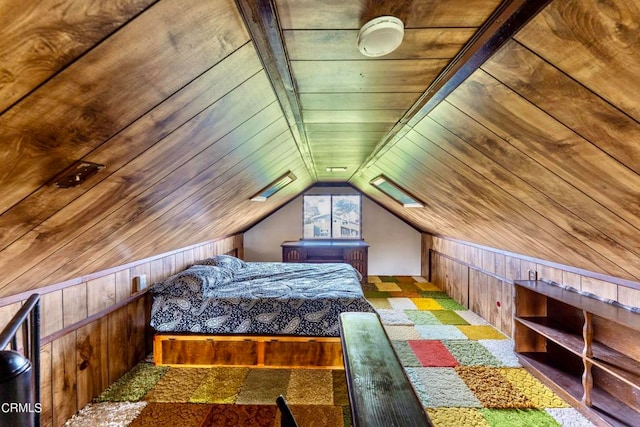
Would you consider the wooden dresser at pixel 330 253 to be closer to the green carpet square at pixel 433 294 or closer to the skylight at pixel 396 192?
the green carpet square at pixel 433 294

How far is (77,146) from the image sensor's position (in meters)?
1.02

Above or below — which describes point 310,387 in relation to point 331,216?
below

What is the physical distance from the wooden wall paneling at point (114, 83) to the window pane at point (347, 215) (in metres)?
5.49

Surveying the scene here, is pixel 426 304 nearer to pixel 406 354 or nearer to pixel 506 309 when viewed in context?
pixel 506 309

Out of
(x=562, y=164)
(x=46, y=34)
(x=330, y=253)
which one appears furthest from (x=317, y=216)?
(x=46, y=34)

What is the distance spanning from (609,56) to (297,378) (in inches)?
105

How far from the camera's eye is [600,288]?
90.4 inches

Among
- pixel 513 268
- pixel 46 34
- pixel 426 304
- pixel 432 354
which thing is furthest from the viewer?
pixel 426 304

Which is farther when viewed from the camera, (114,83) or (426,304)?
(426,304)

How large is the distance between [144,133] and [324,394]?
7.04ft

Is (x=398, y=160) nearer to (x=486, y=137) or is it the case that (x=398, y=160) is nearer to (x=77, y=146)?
(x=486, y=137)

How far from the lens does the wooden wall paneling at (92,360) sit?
7.06 ft

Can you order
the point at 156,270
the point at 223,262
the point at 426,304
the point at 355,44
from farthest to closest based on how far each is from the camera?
the point at 426,304
the point at 223,262
the point at 156,270
the point at 355,44

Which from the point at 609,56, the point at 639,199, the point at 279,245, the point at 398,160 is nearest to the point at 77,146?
the point at 609,56
